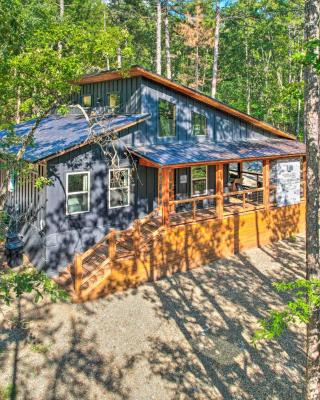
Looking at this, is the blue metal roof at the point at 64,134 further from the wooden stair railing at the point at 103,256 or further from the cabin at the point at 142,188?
the wooden stair railing at the point at 103,256

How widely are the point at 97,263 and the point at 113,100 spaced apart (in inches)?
304

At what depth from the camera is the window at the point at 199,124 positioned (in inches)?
680

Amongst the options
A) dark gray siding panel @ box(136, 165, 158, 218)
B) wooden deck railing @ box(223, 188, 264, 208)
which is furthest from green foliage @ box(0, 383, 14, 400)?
wooden deck railing @ box(223, 188, 264, 208)

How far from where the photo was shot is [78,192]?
13.5 meters

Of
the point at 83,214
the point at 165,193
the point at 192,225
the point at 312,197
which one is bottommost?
the point at 192,225

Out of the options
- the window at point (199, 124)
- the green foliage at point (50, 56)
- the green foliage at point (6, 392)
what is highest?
the green foliage at point (50, 56)

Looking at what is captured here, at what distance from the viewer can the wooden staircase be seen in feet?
37.6

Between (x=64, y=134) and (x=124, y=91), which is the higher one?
(x=124, y=91)

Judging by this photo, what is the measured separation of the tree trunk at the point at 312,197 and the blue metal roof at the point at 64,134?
7.27m

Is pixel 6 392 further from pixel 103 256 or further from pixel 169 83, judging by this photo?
pixel 169 83

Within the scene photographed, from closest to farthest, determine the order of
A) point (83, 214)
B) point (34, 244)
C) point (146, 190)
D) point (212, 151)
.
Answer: point (83, 214), point (34, 244), point (146, 190), point (212, 151)

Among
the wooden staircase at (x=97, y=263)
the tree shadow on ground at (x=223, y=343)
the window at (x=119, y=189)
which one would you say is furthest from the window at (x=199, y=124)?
the tree shadow on ground at (x=223, y=343)

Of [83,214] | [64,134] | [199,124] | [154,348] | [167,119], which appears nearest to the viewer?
[154,348]

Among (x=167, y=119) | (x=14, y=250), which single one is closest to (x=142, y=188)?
(x=167, y=119)
